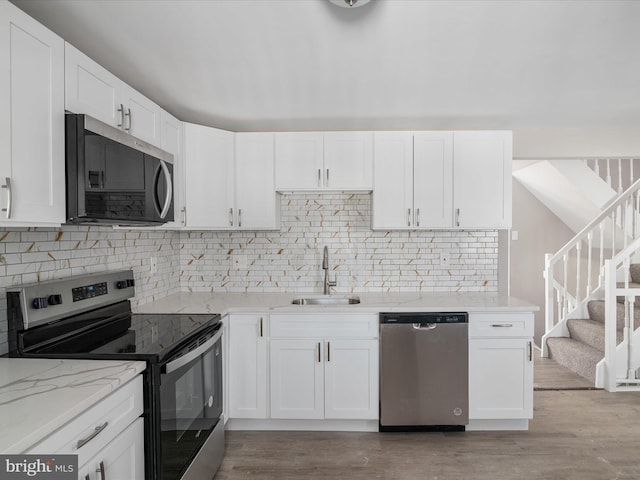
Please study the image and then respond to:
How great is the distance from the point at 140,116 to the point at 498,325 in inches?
102

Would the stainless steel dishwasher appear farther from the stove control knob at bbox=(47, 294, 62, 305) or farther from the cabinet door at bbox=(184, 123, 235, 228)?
the stove control knob at bbox=(47, 294, 62, 305)

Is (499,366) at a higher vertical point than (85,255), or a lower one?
lower

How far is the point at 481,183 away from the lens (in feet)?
11.0

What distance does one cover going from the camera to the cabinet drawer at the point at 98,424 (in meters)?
1.23

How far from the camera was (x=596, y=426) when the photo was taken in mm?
3158

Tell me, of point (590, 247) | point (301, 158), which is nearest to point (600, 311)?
point (590, 247)

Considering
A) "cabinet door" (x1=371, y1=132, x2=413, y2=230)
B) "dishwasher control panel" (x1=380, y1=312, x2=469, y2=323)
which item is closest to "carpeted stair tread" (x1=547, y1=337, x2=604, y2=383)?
"dishwasher control panel" (x1=380, y1=312, x2=469, y2=323)

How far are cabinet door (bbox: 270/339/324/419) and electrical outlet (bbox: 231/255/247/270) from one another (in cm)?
89

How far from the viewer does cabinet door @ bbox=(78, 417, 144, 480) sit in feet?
4.61

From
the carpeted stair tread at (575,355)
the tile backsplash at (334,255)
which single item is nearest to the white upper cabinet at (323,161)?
the tile backsplash at (334,255)

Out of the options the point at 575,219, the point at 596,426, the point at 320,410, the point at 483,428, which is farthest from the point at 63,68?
the point at 575,219

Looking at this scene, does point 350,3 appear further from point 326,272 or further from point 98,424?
point 326,272

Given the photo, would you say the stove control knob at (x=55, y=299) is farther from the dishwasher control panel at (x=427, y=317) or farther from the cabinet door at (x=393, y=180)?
the cabinet door at (x=393, y=180)

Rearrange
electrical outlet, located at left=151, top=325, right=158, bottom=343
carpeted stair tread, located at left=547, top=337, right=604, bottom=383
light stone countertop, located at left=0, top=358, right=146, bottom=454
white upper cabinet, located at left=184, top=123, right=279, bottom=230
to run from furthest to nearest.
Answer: carpeted stair tread, located at left=547, top=337, right=604, bottom=383, white upper cabinet, located at left=184, top=123, right=279, bottom=230, electrical outlet, located at left=151, top=325, right=158, bottom=343, light stone countertop, located at left=0, top=358, right=146, bottom=454
